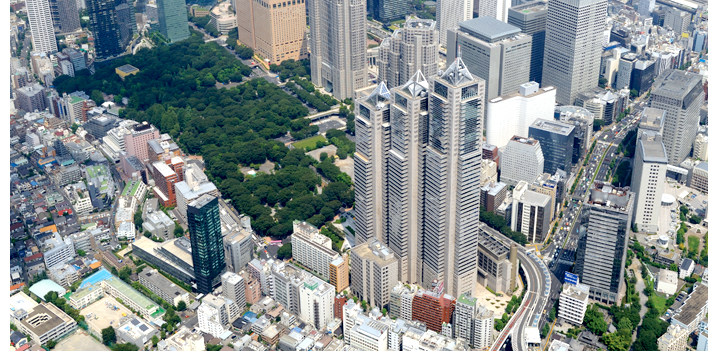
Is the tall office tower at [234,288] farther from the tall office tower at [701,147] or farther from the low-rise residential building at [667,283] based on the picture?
the tall office tower at [701,147]

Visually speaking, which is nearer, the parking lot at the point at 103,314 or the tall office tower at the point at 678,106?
the parking lot at the point at 103,314

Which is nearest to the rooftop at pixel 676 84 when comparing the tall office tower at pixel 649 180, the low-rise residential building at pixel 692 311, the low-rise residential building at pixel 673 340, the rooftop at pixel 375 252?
the tall office tower at pixel 649 180

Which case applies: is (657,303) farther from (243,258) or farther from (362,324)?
(243,258)

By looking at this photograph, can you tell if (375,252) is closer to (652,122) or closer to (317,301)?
(317,301)

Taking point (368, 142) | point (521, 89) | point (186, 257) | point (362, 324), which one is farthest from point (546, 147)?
point (186, 257)

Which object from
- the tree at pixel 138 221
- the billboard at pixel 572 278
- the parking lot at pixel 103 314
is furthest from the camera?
the tree at pixel 138 221

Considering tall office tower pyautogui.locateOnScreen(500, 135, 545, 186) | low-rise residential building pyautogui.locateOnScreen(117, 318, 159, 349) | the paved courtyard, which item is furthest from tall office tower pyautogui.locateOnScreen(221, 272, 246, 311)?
tall office tower pyautogui.locateOnScreen(500, 135, 545, 186)
